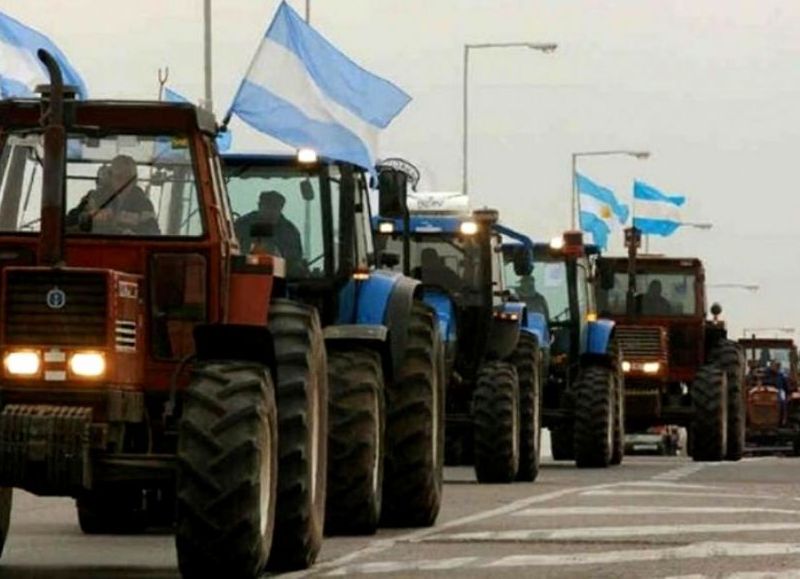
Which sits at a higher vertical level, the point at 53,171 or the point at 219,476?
the point at 53,171

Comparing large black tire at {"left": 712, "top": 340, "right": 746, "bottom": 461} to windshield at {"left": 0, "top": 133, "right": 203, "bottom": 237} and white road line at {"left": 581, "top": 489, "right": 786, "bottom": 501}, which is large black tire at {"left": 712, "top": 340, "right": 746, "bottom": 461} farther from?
windshield at {"left": 0, "top": 133, "right": 203, "bottom": 237}

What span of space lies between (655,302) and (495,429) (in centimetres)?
1509

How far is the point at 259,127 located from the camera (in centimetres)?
2950

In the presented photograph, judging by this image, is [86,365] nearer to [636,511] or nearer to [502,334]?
[636,511]

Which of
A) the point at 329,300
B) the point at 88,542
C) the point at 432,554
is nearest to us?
the point at 432,554

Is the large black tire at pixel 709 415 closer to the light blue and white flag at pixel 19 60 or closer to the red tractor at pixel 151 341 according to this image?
the light blue and white flag at pixel 19 60

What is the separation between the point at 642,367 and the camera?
43.8 m

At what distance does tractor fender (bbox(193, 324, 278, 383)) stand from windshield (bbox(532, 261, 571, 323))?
23.2 meters

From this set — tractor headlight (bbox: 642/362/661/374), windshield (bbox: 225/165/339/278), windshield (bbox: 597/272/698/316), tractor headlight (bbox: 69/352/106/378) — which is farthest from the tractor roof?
windshield (bbox: 597/272/698/316)

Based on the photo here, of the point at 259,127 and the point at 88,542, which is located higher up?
the point at 259,127

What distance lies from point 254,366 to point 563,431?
30573mm

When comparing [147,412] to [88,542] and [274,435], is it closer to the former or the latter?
[274,435]

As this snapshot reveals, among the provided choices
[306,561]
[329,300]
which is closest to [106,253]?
[306,561]

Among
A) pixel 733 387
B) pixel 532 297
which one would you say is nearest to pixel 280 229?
pixel 532 297
